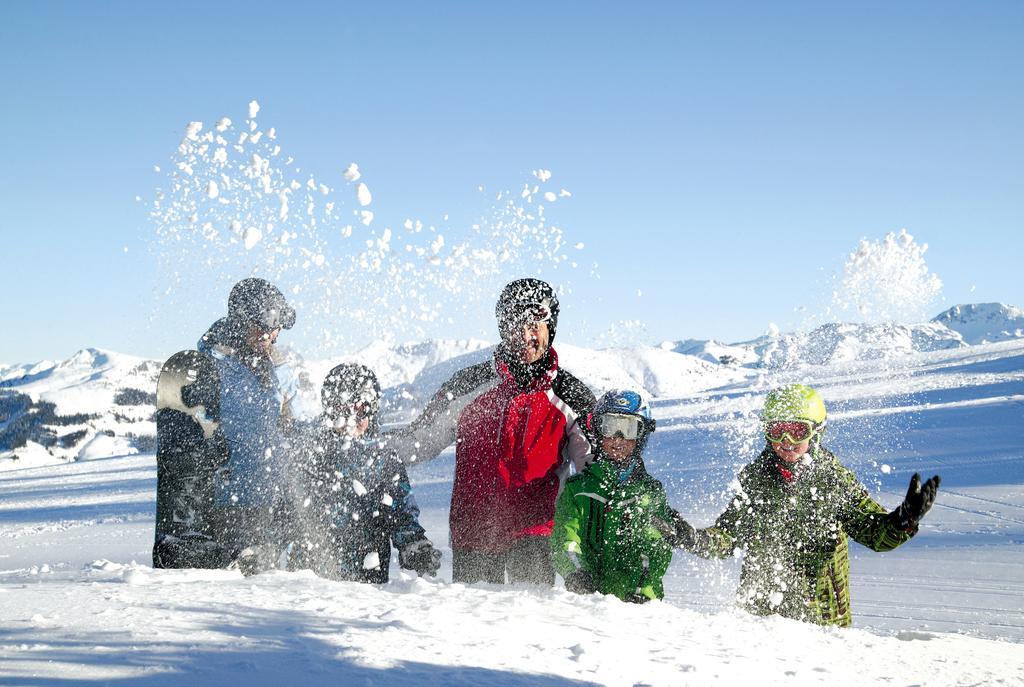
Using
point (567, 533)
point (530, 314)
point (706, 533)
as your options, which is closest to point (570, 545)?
point (567, 533)

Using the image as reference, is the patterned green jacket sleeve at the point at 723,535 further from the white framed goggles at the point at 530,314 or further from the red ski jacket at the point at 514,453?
the white framed goggles at the point at 530,314

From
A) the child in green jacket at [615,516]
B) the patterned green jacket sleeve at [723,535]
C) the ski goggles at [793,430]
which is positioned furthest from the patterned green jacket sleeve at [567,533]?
the ski goggles at [793,430]

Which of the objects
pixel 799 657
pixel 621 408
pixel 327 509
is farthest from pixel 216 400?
pixel 799 657

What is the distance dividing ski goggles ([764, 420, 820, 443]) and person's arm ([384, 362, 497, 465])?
135 cm

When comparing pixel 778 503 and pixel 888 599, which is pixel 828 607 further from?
pixel 888 599

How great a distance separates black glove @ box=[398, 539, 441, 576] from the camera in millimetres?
3939

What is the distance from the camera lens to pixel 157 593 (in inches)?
125

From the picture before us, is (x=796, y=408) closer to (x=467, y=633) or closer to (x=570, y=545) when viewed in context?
(x=570, y=545)

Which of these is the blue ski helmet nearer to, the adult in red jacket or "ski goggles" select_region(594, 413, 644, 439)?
"ski goggles" select_region(594, 413, 644, 439)

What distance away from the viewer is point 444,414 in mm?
3949

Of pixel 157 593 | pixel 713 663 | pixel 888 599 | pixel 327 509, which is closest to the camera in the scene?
pixel 713 663

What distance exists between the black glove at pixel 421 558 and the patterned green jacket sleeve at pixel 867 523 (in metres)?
1.94

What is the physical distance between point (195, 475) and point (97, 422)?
151 m

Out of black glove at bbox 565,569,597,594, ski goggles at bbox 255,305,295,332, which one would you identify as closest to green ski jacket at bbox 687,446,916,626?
black glove at bbox 565,569,597,594
